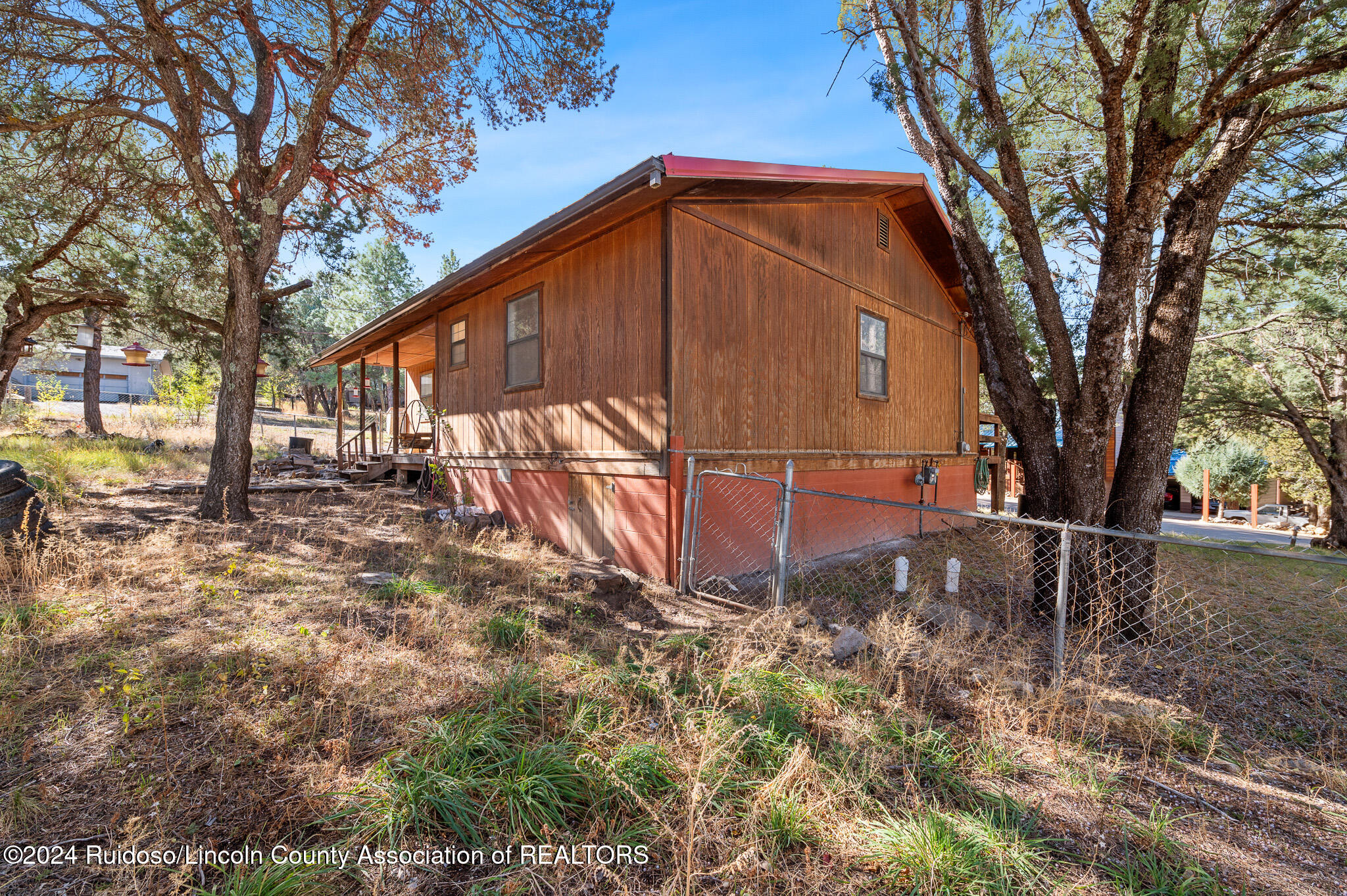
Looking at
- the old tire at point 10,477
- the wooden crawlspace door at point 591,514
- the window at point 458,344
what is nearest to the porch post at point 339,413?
the window at point 458,344

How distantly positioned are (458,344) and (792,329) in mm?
5658

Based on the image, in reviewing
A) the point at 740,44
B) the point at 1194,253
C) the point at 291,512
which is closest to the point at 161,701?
the point at 291,512

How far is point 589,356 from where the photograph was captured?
662cm

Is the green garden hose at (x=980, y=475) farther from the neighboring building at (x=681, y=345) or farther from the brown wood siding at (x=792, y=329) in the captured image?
the brown wood siding at (x=792, y=329)

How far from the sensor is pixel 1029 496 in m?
5.54

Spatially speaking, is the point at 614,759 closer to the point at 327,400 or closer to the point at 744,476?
the point at 744,476

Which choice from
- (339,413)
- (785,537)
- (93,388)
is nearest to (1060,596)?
(785,537)

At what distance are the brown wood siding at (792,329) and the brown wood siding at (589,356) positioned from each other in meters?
0.36

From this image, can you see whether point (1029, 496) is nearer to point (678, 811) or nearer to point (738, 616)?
point (738, 616)

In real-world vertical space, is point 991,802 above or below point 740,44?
below

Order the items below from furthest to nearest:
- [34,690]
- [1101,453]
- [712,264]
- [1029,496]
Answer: [712,264]
[1029,496]
[1101,453]
[34,690]

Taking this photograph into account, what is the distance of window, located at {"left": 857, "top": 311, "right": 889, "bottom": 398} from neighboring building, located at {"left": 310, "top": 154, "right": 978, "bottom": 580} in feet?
0.13

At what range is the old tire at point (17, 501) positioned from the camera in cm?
512

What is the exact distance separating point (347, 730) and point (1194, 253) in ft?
21.1
